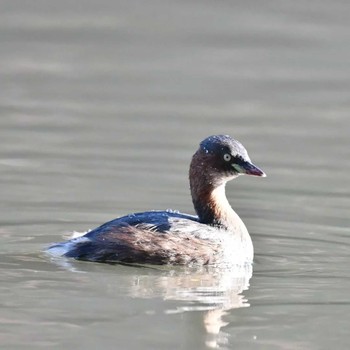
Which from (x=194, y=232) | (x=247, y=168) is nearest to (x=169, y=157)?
(x=247, y=168)

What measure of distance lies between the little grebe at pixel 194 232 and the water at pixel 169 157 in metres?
0.13

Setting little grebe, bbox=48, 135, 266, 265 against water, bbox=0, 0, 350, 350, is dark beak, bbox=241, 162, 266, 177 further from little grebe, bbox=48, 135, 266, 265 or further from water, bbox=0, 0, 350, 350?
A: water, bbox=0, 0, 350, 350

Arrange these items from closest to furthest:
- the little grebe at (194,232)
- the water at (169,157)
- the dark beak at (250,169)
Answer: the water at (169,157) → the little grebe at (194,232) → the dark beak at (250,169)

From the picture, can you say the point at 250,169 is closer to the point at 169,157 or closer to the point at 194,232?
the point at 194,232

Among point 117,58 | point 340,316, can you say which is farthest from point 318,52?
point 340,316

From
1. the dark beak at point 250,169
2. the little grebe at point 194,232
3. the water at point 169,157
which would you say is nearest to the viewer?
the water at point 169,157

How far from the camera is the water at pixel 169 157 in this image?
8984 mm

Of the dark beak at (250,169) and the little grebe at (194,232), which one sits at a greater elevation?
the dark beak at (250,169)

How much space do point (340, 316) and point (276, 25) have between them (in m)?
8.64

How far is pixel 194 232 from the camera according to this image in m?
10.6

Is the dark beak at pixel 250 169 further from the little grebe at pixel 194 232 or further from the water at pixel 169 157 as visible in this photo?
the water at pixel 169 157

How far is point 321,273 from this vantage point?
10.2 m

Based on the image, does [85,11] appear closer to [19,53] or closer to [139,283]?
[19,53]

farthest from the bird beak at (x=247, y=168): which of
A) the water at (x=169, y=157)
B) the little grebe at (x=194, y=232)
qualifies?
the water at (x=169, y=157)
